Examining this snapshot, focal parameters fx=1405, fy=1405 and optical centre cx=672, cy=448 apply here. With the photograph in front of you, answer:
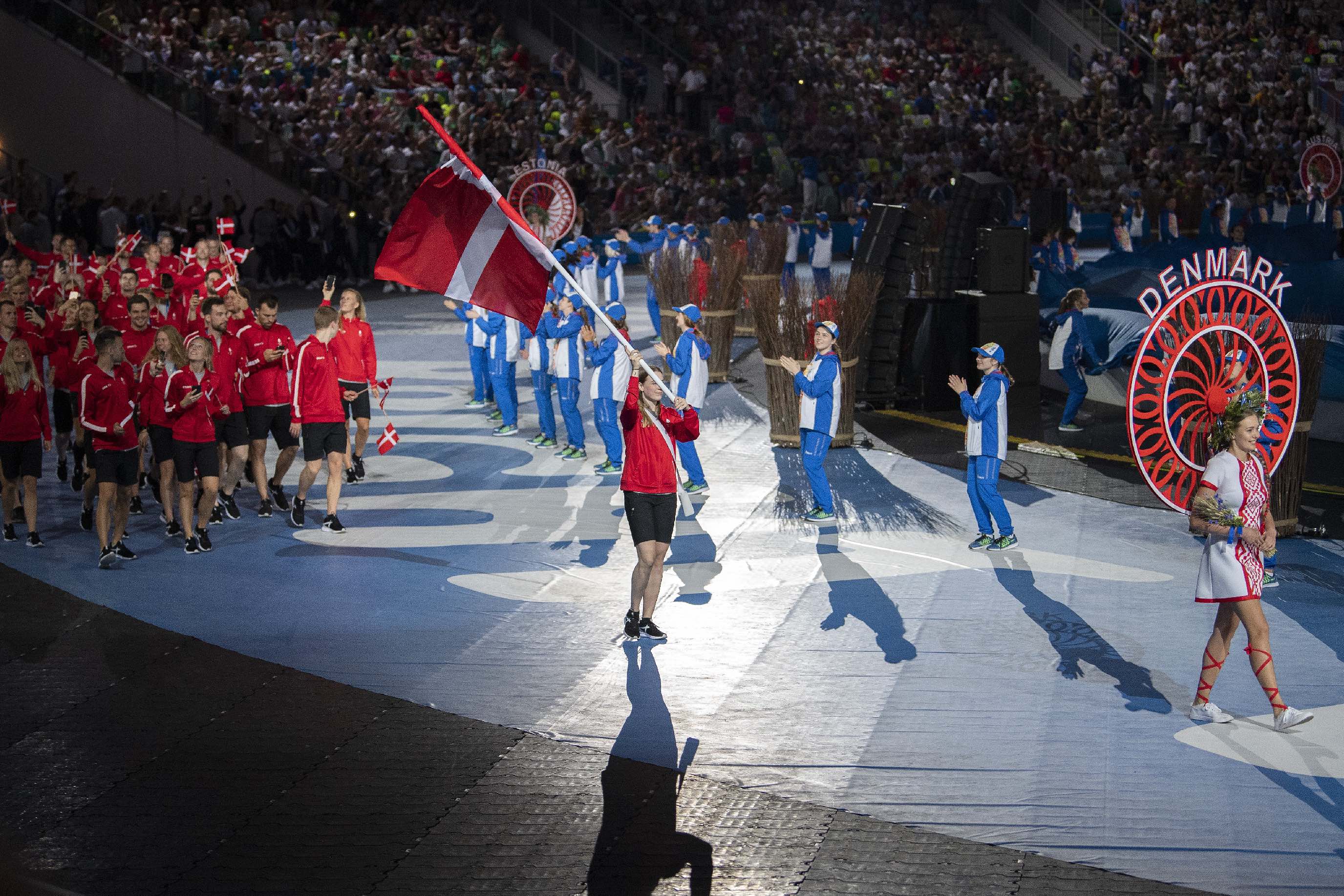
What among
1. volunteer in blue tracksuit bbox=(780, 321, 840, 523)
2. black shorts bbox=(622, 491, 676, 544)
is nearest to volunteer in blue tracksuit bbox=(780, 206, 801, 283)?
volunteer in blue tracksuit bbox=(780, 321, 840, 523)

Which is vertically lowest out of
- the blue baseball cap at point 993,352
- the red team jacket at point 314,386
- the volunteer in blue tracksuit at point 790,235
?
the red team jacket at point 314,386

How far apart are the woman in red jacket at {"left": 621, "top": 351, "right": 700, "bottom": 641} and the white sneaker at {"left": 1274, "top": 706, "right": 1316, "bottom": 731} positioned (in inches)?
146

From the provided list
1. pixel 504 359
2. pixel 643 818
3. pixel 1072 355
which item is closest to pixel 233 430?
pixel 504 359

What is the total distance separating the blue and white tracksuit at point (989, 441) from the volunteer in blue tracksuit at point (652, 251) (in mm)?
8770

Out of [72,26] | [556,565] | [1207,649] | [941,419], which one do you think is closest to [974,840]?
[1207,649]

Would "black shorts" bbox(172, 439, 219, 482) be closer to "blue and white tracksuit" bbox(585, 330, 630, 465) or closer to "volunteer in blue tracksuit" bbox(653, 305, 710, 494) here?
"blue and white tracksuit" bbox(585, 330, 630, 465)

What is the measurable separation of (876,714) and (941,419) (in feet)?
29.6

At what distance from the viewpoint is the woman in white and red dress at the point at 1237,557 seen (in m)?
7.61

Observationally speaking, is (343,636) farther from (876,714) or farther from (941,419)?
(941,419)

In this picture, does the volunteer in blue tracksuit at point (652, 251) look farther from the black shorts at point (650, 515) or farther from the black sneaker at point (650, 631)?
the black sneaker at point (650, 631)

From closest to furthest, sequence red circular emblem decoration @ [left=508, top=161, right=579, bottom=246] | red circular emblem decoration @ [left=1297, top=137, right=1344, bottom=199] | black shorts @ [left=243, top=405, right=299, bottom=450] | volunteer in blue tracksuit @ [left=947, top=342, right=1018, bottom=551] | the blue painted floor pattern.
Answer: the blue painted floor pattern → volunteer in blue tracksuit @ [left=947, top=342, right=1018, bottom=551] → black shorts @ [left=243, top=405, right=299, bottom=450] → red circular emblem decoration @ [left=508, top=161, right=579, bottom=246] → red circular emblem decoration @ [left=1297, top=137, right=1344, bottom=199]

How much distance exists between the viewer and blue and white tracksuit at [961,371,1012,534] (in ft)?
36.1

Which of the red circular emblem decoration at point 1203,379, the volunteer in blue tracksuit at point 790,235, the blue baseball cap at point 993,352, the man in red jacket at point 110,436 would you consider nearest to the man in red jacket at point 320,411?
the man in red jacket at point 110,436

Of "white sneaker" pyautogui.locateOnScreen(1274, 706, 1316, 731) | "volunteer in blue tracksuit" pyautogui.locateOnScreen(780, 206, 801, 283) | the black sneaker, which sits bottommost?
the black sneaker
